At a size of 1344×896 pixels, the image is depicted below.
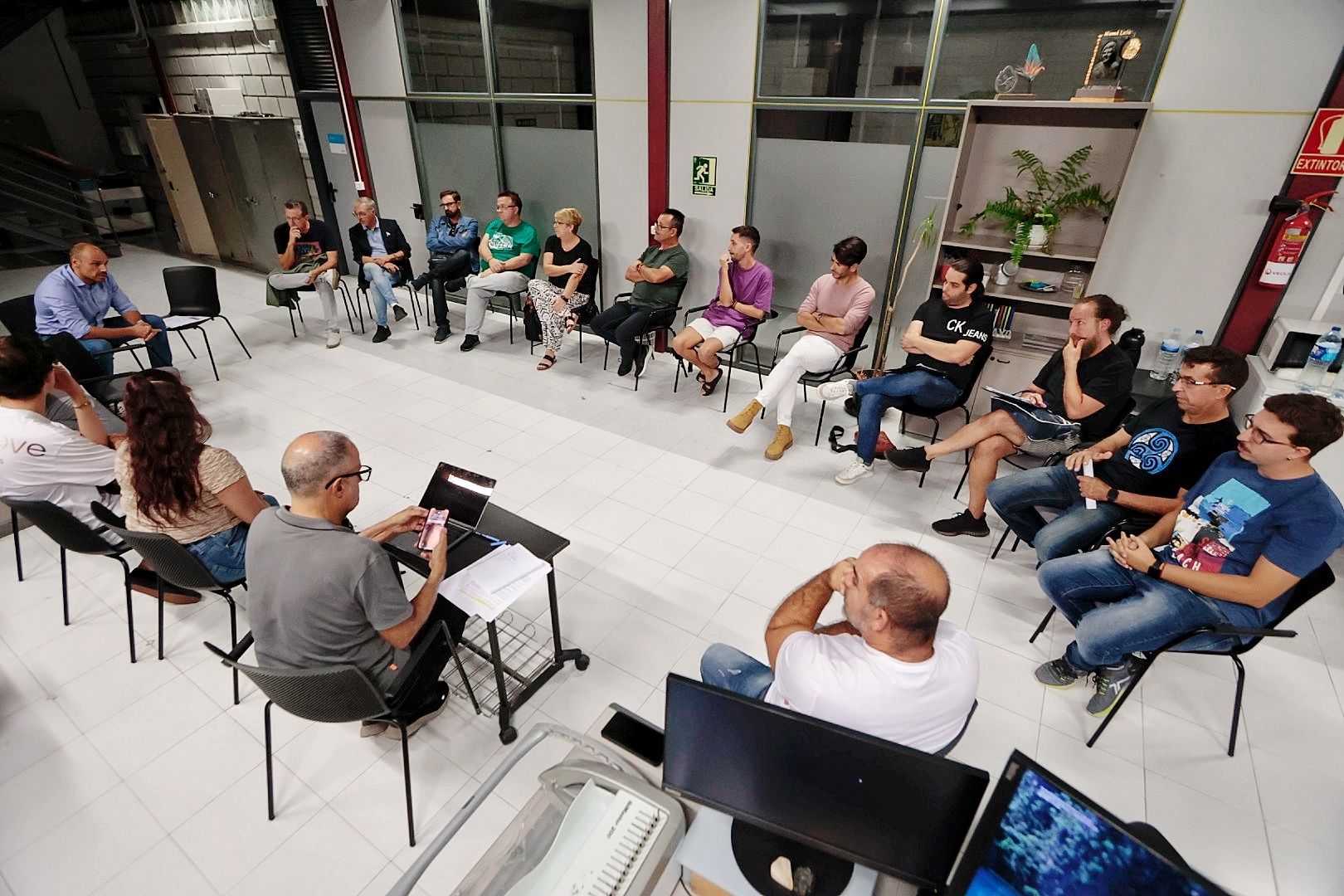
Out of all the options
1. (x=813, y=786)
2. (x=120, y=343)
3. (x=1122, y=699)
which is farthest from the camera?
(x=120, y=343)

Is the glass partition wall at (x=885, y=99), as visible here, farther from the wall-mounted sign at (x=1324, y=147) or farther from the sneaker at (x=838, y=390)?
the sneaker at (x=838, y=390)

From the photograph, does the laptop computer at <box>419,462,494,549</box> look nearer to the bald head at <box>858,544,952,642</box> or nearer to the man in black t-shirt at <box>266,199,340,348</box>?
the bald head at <box>858,544,952,642</box>

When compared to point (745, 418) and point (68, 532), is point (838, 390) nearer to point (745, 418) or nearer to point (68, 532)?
point (745, 418)

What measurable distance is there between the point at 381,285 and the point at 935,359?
4.72 m

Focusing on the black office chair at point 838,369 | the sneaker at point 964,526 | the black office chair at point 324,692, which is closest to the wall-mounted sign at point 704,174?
the black office chair at point 838,369

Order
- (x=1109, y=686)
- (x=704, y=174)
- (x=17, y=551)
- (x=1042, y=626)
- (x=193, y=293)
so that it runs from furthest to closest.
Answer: (x=193, y=293), (x=704, y=174), (x=17, y=551), (x=1042, y=626), (x=1109, y=686)

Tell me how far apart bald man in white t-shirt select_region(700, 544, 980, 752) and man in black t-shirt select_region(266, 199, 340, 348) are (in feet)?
18.2

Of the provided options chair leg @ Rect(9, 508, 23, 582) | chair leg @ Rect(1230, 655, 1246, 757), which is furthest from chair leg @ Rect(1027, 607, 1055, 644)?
chair leg @ Rect(9, 508, 23, 582)

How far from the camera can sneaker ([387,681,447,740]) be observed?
2.13m

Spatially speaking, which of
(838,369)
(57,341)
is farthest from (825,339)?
(57,341)

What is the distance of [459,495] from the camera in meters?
2.27

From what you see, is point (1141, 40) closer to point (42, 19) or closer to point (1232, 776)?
point (1232, 776)

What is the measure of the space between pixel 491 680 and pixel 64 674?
1.64 m

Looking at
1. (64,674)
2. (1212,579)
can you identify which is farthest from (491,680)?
(1212,579)
